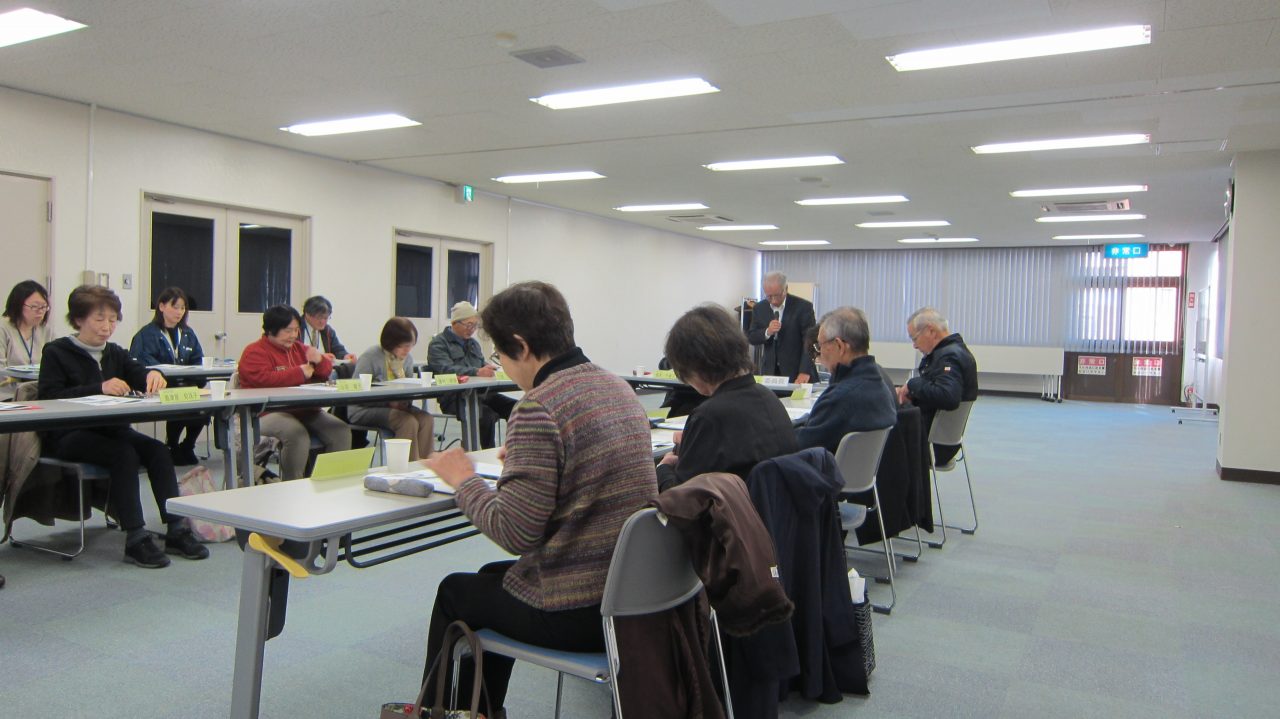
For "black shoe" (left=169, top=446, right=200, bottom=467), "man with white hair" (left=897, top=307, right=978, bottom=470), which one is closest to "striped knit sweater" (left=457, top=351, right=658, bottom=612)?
"man with white hair" (left=897, top=307, right=978, bottom=470)

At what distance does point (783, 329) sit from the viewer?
20.5 feet

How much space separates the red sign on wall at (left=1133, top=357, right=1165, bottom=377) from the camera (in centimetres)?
1318

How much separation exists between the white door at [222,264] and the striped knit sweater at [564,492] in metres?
6.04

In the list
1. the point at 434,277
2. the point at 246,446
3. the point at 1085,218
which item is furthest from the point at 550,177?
the point at 1085,218

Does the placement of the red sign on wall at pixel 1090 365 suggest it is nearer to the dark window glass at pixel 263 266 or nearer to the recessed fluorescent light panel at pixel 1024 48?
the recessed fluorescent light panel at pixel 1024 48

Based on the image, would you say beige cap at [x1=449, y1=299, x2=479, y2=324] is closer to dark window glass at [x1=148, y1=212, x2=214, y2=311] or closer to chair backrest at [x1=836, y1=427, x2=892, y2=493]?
dark window glass at [x1=148, y1=212, x2=214, y2=311]

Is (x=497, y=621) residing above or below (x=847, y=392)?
below

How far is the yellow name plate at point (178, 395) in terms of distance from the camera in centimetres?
370

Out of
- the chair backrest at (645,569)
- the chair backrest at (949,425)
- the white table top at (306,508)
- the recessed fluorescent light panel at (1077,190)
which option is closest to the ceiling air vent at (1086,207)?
the recessed fluorescent light panel at (1077,190)

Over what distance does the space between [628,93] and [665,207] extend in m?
5.16

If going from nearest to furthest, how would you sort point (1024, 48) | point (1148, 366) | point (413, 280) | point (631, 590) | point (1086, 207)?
point (631, 590)
point (1024, 48)
point (413, 280)
point (1086, 207)
point (1148, 366)

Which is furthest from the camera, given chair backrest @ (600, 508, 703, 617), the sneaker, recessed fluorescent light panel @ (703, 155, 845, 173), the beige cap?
recessed fluorescent light panel @ (703, 155, 845, 173)

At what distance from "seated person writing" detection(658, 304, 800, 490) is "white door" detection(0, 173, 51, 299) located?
5.46 metres

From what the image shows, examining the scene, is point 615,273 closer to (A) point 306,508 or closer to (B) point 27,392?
(B) point 27,392
